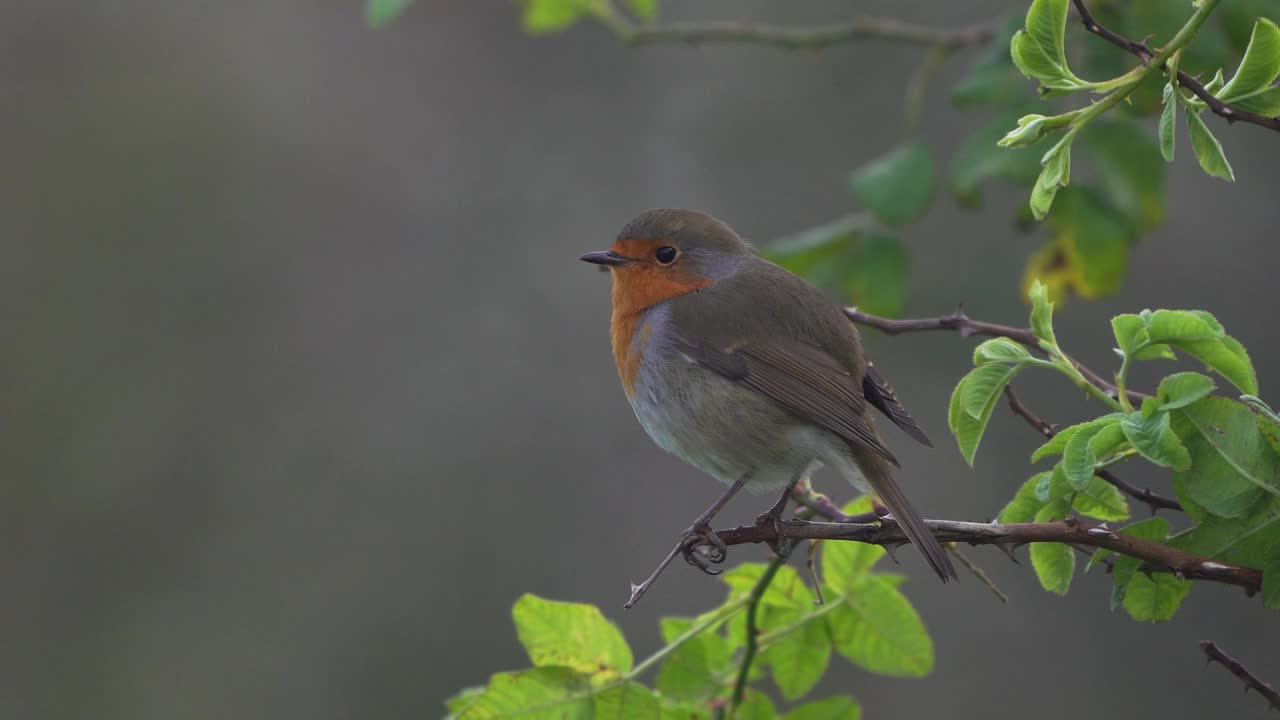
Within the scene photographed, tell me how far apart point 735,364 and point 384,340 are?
169 inches

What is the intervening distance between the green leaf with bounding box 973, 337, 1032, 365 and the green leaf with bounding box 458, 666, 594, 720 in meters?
0.77

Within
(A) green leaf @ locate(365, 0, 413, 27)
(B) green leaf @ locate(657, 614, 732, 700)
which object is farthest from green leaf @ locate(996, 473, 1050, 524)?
(A) green leaf @ locate(365, 0, 413, 27)

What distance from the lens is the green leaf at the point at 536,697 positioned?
1.98m

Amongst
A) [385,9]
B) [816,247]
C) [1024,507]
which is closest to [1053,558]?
[1024,507]

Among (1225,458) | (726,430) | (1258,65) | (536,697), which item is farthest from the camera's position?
(726,430)

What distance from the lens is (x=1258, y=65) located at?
149 centimetres

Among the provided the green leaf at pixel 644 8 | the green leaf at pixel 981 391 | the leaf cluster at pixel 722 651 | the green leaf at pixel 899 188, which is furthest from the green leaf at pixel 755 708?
the green leaf at pixel 644 8

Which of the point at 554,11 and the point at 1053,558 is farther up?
the point at 554,11

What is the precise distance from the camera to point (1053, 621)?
18.4ft

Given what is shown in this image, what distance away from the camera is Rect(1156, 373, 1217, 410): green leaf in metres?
1.54

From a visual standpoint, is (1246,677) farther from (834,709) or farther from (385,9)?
(385,9)

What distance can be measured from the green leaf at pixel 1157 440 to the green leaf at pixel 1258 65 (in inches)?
14.6

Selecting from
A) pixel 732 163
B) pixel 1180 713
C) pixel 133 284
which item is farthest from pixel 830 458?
pixel 133 284

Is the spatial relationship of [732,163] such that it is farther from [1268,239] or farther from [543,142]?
[1268,239]
